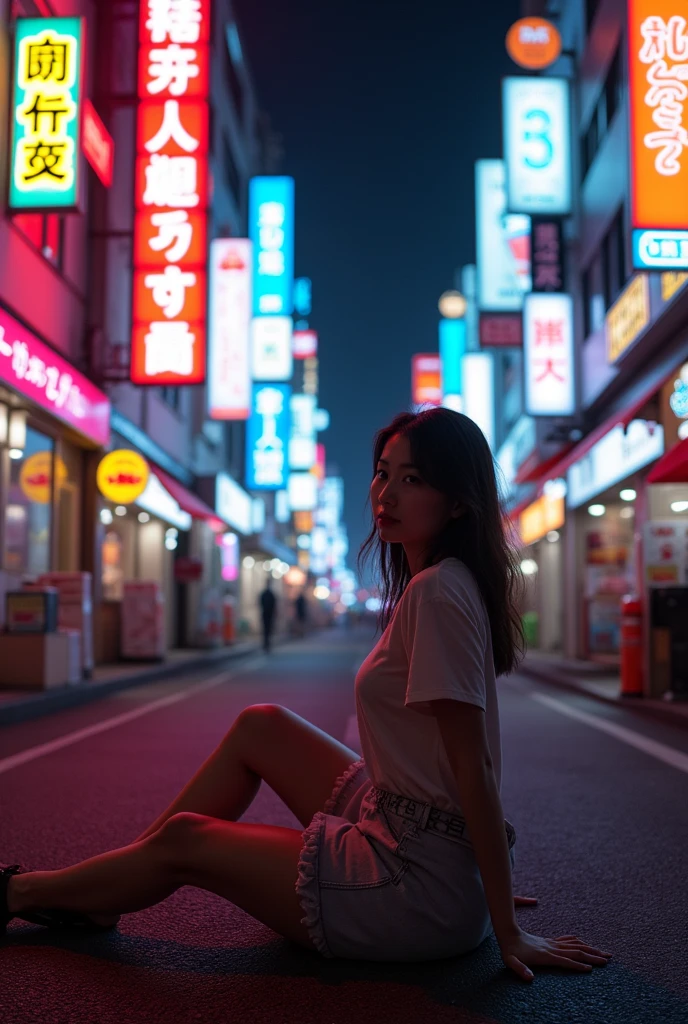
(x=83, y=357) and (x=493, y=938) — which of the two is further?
(x=83, y=357)

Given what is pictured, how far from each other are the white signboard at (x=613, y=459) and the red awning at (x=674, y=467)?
103 inches

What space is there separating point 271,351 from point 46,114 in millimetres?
19462

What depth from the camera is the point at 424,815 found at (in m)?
2.63

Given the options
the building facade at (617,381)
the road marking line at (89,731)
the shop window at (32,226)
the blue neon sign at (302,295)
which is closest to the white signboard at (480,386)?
the building facade at (617,381)

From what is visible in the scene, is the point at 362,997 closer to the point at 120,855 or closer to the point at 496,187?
the point at 120,855

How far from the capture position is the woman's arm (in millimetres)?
2479

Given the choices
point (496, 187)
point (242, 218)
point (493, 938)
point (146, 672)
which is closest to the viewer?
point (493, 938)

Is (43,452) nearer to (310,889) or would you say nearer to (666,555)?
(666,555)

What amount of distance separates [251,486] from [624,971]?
32.2 metres

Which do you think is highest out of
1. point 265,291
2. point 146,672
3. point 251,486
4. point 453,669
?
point 265,291

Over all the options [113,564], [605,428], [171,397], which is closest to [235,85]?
[171,397]

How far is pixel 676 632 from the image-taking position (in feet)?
36.7

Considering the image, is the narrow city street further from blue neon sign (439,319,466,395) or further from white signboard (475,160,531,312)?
blue neon sign (439,319,466,395)

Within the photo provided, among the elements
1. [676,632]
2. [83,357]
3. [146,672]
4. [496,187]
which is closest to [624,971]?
[676,632]
